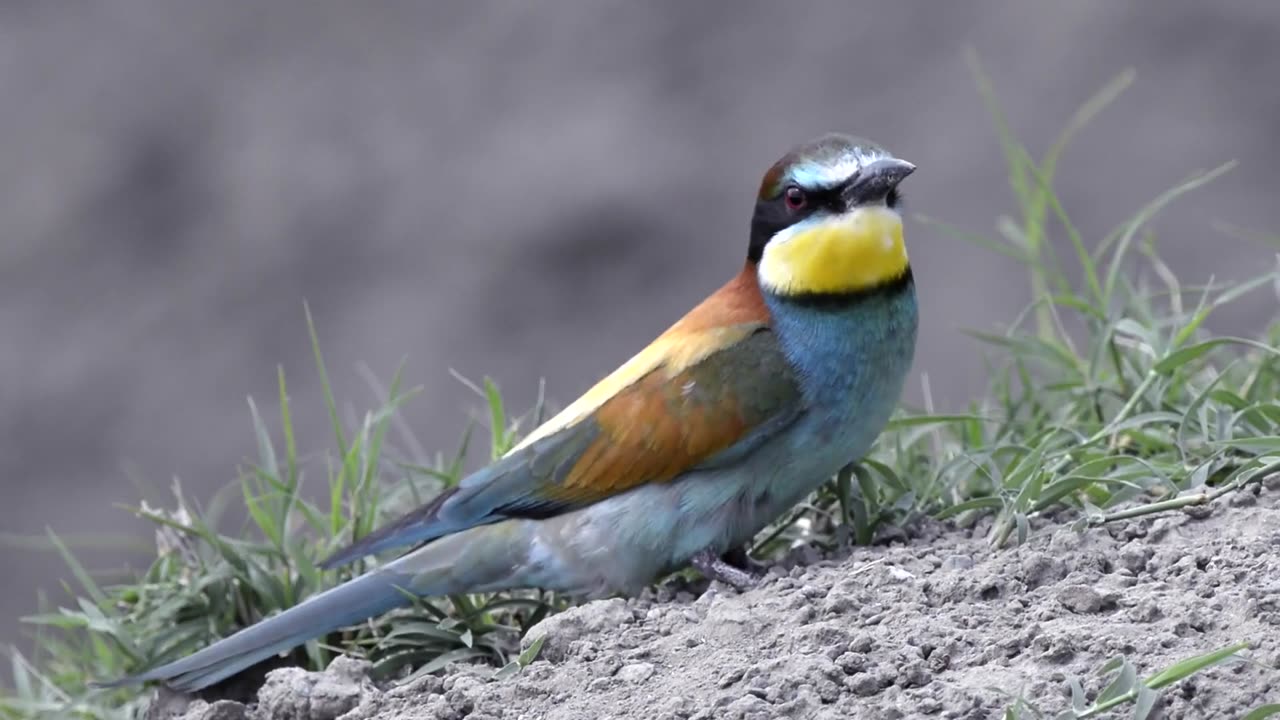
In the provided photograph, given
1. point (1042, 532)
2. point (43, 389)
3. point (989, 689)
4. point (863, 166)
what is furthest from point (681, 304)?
point (989, 689)

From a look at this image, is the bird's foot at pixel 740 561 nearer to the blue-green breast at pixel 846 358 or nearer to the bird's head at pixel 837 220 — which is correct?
the blue-green breast at pixel 846 358

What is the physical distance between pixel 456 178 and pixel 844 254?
4.89m

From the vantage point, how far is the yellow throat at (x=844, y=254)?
155 inches

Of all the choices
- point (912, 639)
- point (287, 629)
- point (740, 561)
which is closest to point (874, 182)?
point (740, 561)

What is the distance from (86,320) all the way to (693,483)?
479cm

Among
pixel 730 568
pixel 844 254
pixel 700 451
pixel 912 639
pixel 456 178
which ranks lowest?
pixel 912 639

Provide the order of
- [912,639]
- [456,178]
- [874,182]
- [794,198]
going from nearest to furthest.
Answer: [912,639] → [874,182] → [794,198] → [456,178]

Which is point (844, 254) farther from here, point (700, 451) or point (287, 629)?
point (287, 629)

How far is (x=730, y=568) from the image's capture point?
3.81m

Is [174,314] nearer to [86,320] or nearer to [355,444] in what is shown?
[86,320]

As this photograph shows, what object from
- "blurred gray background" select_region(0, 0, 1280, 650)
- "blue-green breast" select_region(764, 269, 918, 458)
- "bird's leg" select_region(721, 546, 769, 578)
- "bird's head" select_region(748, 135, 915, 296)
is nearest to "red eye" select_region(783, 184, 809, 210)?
"bird's head" select_region(748, 135, 915, 296)

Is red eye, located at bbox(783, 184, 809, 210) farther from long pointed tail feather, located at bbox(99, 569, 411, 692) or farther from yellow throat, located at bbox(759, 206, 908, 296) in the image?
long pointed tail feather, located at bbox(99, 569, 411, 692)

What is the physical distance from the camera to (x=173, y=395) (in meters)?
7.87

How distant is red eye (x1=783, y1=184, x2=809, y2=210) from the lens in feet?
13.1
